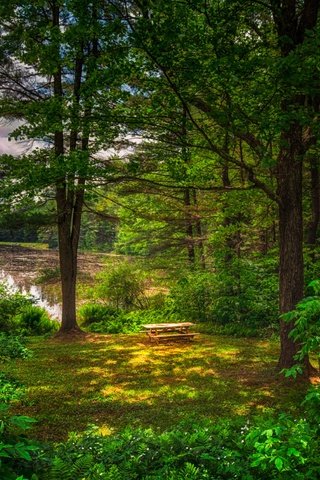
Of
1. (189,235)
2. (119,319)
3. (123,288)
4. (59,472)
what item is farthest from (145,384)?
(123,288)

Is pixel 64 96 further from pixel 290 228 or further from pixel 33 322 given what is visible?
pixel 33 322

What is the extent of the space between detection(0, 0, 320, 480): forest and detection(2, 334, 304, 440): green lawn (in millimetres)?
48

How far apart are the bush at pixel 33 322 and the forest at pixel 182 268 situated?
78mm

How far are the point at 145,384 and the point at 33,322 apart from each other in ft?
26.7

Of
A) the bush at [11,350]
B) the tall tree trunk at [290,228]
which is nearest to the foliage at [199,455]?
the bush at [11,350]

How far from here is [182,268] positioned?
53.1 feet

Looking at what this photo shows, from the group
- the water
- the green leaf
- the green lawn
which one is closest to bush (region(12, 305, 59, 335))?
the water

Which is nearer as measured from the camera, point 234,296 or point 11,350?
point 11,350

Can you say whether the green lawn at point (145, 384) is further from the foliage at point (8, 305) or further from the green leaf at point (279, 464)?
the green leaf at point (279, 464)

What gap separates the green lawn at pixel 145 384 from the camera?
6074mm

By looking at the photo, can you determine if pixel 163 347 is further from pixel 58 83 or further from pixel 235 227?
pixel 58 83

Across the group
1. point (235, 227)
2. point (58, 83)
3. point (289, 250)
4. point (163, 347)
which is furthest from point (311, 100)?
point (58, 83)

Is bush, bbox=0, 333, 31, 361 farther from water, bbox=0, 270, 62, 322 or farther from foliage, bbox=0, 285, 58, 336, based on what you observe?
water, bbox=0, 270, 62, 322

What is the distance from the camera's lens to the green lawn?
607 cm
